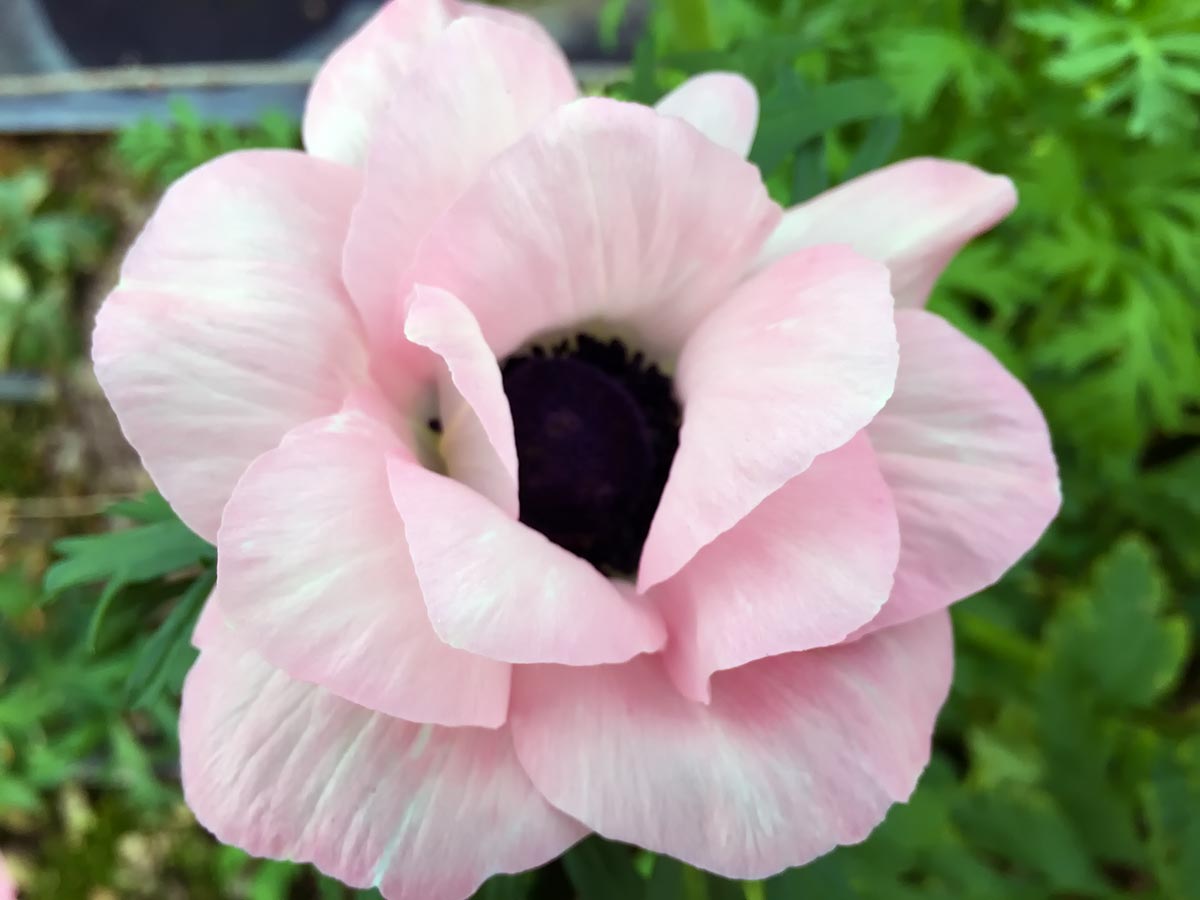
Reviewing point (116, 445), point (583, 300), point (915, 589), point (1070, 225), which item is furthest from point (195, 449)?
point (116, 445)

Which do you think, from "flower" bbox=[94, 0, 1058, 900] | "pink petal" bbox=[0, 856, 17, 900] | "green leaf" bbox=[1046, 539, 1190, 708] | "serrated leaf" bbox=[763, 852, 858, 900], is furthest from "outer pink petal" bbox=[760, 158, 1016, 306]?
"green leaf" bbox=[1046, 539, 1190, 708]

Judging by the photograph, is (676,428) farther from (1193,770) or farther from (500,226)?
(1193,770)

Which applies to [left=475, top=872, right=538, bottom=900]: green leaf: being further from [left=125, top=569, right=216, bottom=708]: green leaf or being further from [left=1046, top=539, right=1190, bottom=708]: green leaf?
[left=1046, top=539, right=1190, bottom=708]: green leaf

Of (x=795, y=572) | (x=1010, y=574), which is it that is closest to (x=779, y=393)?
(x=795, y=572)

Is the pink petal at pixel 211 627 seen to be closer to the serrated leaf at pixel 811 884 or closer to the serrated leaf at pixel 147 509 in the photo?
the serrated leaf at pixel 147 509

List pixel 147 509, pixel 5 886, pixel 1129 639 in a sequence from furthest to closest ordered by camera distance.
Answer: pixel 1129 639
pixel 147 509
pixel 5 886

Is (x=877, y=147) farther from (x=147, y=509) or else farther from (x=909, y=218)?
(x=147, y=509)

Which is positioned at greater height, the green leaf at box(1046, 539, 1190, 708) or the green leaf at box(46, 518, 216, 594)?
the green leaf at box(46, 518, 216, 594)
